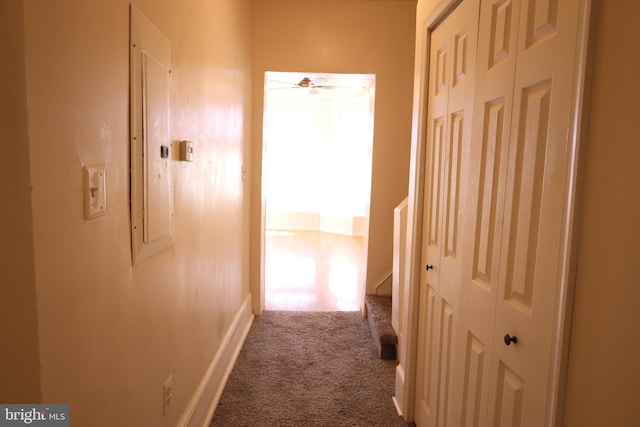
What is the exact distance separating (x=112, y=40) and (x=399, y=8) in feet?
9.91

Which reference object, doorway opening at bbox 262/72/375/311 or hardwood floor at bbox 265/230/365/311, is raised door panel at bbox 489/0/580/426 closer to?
hardwood floor at bbox 265/230/365/311

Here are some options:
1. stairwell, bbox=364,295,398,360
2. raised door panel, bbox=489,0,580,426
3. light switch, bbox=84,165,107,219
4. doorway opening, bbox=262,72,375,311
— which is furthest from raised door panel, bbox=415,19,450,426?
doorway opening, bbox=262,72,375,311

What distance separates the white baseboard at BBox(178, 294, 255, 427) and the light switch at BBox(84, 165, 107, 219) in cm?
115

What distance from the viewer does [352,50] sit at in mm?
3482

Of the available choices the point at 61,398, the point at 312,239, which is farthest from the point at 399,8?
the point at 312,239

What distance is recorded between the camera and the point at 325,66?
3488 mm

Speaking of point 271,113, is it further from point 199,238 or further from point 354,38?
point 199,238

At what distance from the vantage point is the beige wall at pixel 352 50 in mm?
3438

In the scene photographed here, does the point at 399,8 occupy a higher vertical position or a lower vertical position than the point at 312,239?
higher

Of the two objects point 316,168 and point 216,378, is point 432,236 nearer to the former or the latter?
point 216,378
